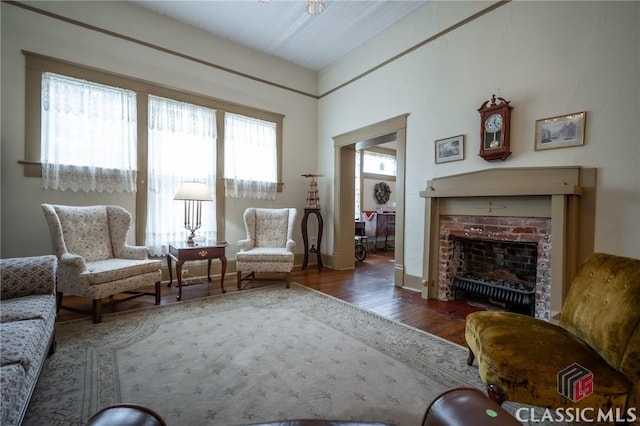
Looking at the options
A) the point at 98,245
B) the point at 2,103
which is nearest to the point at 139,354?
the point at 98,245

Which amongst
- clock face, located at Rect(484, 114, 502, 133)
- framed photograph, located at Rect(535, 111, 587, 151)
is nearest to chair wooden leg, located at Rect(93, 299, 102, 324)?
clock face, located at Rect(484, 114, 502, 133)

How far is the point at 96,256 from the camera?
10.0 ft

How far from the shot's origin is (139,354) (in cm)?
202

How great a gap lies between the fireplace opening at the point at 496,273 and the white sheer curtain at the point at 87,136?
13.6 feet

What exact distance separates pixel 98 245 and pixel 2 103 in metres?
1.72

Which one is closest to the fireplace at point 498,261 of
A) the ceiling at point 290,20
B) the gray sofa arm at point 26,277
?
the ceiling at point 290,20

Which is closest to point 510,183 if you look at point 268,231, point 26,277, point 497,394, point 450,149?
point 450,149

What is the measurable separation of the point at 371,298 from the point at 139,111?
148 inches

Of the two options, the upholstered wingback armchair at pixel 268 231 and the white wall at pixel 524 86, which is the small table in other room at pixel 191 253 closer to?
the upholstered wingback armchair at pixel 268 231

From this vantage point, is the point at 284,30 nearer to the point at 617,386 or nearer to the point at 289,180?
the point at 289,180

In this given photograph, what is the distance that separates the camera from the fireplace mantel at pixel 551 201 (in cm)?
236

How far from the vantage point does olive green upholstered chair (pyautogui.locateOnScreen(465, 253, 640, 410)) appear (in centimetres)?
116

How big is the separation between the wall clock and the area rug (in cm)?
190

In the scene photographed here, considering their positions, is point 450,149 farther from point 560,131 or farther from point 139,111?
point 139,111
